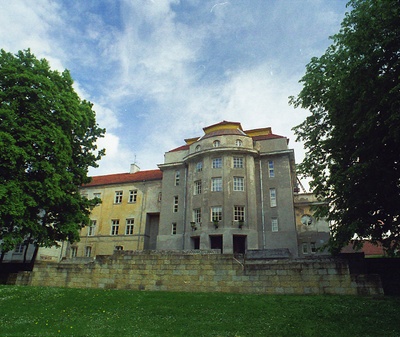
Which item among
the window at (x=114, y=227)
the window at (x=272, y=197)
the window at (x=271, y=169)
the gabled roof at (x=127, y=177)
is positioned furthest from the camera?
the gabled roof at (x=127, y=177)

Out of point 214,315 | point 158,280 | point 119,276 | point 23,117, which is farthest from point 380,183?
point 23,117

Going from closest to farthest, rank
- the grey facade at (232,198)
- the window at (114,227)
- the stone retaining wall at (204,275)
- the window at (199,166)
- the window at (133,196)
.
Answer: the stone retaining wall at (204,275) < the grey facade at (232,198) < the window at (199,166) < the window at (114,227) < the window at (133,196)

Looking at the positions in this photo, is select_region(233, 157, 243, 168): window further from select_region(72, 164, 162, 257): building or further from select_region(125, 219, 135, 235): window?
select_region(125, 219, 135, 235): window

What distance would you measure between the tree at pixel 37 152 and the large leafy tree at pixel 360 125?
55.5 feet

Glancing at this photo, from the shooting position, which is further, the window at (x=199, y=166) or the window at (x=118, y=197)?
the window at (x=118, y=197)

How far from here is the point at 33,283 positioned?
23328 millimetres

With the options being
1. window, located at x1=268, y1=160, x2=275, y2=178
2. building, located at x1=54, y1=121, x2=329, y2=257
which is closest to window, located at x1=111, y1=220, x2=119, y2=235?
building, located at x1=54, y1=121, x2=329, y2=257

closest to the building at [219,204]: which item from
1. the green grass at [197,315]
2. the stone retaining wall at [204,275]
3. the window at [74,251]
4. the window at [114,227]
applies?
A: the window at [114,227]

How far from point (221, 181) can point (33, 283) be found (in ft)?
64.0

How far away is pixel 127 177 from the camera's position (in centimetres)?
4634

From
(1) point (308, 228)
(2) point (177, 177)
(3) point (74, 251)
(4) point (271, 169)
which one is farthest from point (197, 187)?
(3) point (74, 251)

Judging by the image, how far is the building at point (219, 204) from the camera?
108ft

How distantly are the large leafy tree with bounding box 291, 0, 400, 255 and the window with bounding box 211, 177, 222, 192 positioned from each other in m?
14.2

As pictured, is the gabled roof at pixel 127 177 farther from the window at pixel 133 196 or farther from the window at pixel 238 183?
the window at pixel 238 183
